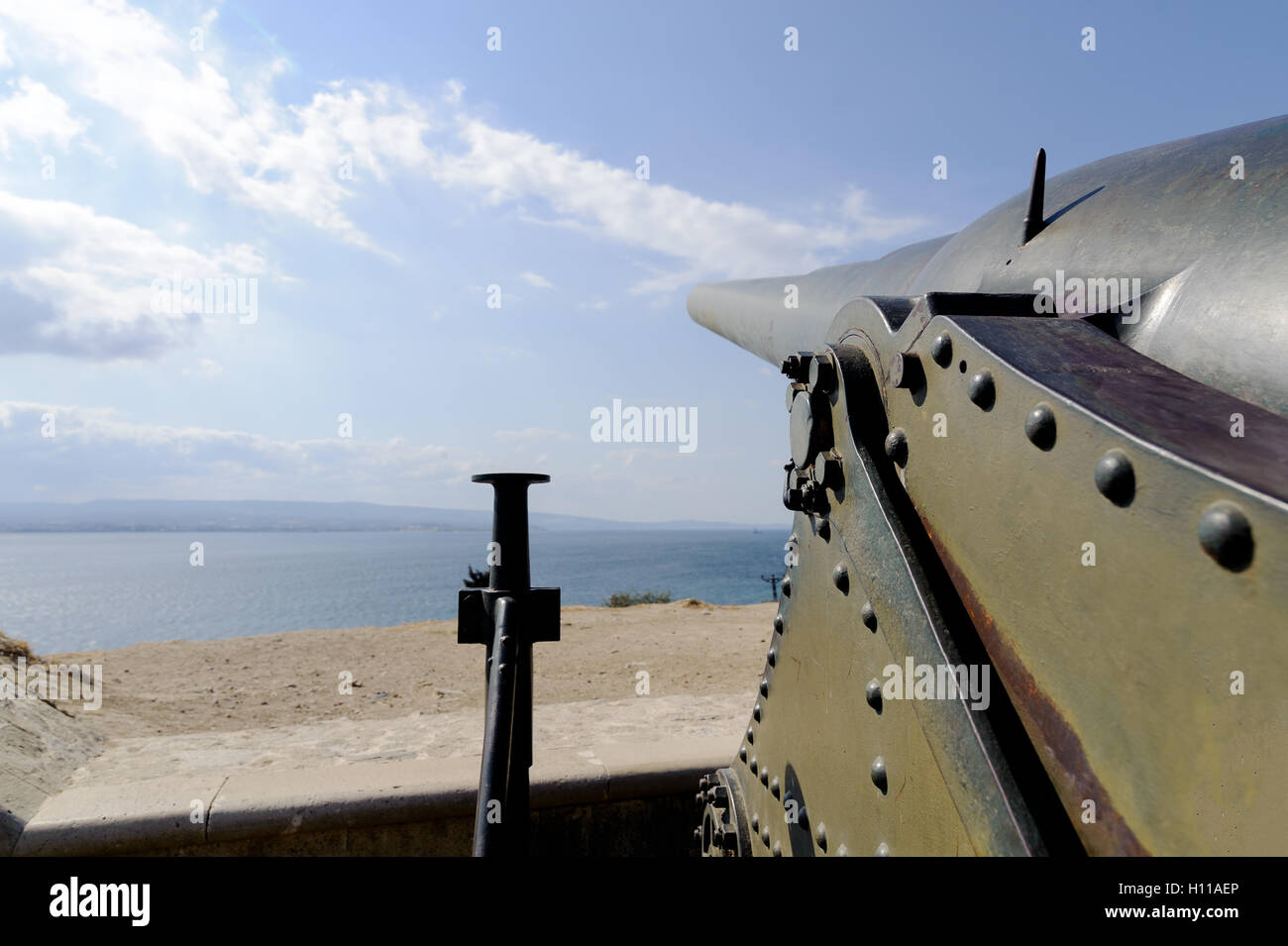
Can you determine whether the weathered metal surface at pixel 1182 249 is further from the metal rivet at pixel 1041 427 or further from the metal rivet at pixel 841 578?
the metal rivet at pixel 841 578

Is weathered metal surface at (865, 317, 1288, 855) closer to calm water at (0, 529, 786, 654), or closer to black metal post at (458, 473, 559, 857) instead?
black metal post at (458, 473, 559, 857)

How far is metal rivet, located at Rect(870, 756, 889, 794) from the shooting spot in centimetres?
160

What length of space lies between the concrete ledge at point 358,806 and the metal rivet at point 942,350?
3.14 metres

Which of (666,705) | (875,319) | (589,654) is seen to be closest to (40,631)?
(589,654)

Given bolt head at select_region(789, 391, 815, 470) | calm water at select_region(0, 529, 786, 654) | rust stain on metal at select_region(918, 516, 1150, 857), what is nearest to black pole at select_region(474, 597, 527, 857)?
bolt head at select_region(789, 391, 815, 470)

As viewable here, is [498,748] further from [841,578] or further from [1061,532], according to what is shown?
[1061,532]

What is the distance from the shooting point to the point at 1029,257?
179cm

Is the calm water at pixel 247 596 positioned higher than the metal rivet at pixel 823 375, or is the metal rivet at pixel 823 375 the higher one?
the metal rivet at pixel 823 375

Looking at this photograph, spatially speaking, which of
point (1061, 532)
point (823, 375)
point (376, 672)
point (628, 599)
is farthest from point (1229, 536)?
point (628, 599)

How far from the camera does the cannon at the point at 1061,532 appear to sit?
0.91 m

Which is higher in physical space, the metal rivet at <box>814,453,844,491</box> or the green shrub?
the metal rivet at <box>814,453,844,491</box>

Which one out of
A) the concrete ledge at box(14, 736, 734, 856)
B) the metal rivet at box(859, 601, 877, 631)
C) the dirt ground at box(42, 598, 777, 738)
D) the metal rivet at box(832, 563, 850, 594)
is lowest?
the dirt ground at box(42, 598, 777, 738)

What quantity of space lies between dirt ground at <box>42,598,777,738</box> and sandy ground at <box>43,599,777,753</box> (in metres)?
0.02

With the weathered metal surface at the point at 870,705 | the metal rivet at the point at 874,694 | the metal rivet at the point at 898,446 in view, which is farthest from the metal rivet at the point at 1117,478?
the metal rivet at the point at 874,694
